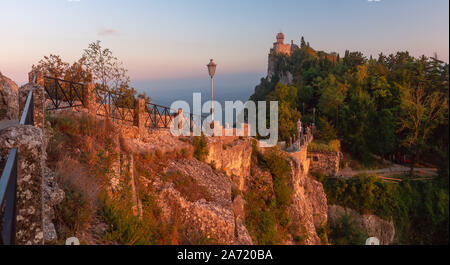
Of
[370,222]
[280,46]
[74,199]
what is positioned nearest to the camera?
[74,199]

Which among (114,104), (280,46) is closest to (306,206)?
(114,104)

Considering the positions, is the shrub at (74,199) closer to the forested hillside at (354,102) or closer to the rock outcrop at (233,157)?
the rock outcrop at (233,157)

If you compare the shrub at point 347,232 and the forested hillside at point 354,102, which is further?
the forested hillside at point 354,102

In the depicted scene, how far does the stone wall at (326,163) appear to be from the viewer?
26266 millimetres

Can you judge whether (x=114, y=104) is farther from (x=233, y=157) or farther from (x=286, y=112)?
(x=286, y=112)

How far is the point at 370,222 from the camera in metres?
22.2

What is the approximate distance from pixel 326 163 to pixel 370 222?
21.3 ft

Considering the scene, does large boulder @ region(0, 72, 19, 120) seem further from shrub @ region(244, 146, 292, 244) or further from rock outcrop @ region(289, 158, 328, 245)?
rock outcrop @ region(289, 158, 328, 245)

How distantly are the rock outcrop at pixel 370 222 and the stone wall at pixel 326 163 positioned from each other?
4.17 meters

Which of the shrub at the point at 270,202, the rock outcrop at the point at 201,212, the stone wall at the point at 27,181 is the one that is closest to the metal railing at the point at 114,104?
the rock outcrop at the point at 201,212

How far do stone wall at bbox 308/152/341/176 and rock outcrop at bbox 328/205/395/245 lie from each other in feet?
13.7

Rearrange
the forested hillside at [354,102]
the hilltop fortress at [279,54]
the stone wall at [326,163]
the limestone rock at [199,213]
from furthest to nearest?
the hilltop fortress at [279,54] < the stone wall at [326,163] < the forested hillside at [354,102] < the limestone rock at [199,213]

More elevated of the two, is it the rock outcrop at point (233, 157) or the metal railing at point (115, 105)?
the metal railing at point (115, 105)

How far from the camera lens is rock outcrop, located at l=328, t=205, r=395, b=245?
21.1m
